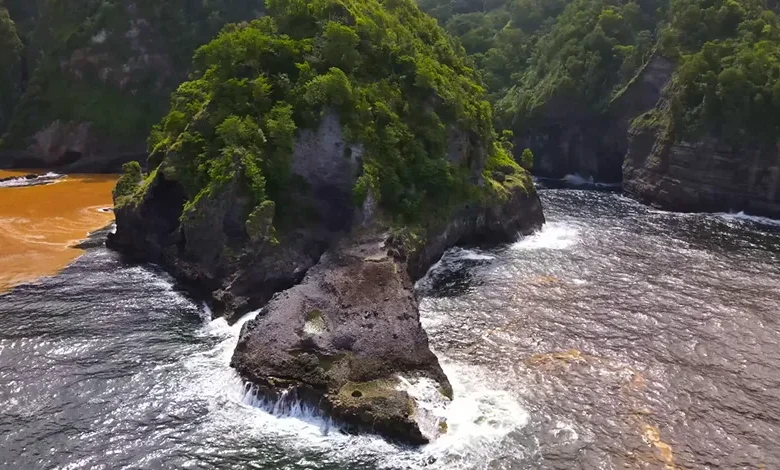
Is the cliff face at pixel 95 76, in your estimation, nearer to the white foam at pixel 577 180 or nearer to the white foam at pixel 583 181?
the white foam at pixel 577 180

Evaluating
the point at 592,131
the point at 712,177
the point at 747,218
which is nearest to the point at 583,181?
the point at 592,131

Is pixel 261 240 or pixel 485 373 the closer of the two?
pixel 485 373

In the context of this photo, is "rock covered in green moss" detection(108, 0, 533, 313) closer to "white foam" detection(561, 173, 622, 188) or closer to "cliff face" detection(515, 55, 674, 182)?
"white foam" detection(561, 173, 622, 188)

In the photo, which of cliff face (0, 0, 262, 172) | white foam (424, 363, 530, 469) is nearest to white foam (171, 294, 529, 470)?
white foam (424, 363, 530, 469)

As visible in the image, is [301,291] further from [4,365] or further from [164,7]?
[164,7]

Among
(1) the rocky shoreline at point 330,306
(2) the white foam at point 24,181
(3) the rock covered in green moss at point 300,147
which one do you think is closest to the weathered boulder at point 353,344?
(1) the rocky shoreline at point 330,306

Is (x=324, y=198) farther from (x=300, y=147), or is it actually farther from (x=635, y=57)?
(x=635, y=57)
